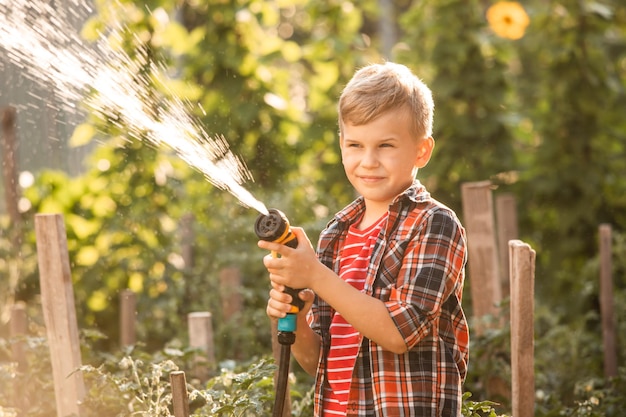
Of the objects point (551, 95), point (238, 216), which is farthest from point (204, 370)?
point (551, 95)

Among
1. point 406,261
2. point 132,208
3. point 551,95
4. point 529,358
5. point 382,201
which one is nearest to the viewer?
point 406,261

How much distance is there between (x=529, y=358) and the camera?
9.32 feet

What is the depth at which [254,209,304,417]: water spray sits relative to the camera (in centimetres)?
206

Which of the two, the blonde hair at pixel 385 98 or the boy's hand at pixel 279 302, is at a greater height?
the blonde hair at pixel 385 98

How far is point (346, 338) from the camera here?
2367 millimetres

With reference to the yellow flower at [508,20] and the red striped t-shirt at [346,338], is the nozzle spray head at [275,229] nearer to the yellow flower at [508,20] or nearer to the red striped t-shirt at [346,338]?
the red striped t-shirt at [346,338]

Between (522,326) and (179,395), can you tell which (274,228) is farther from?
(522,326)

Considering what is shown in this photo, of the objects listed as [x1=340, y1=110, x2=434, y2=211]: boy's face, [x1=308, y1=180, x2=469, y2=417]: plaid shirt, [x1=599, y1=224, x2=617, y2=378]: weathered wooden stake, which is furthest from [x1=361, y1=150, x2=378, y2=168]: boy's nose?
[x1=599, y1=224, x2=617, y2=378]: weathered wooden stake

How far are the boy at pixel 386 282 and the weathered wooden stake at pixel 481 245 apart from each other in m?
1.86

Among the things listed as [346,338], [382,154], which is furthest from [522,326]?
[382,154]

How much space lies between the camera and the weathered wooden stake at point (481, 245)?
4.20 meters

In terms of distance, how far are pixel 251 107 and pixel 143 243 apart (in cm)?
120

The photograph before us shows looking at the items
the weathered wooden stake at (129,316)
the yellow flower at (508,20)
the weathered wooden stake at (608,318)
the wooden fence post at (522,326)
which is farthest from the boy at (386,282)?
the yellow flower at (508,20)

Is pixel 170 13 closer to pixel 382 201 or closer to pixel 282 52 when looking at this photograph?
pixel 282 52
